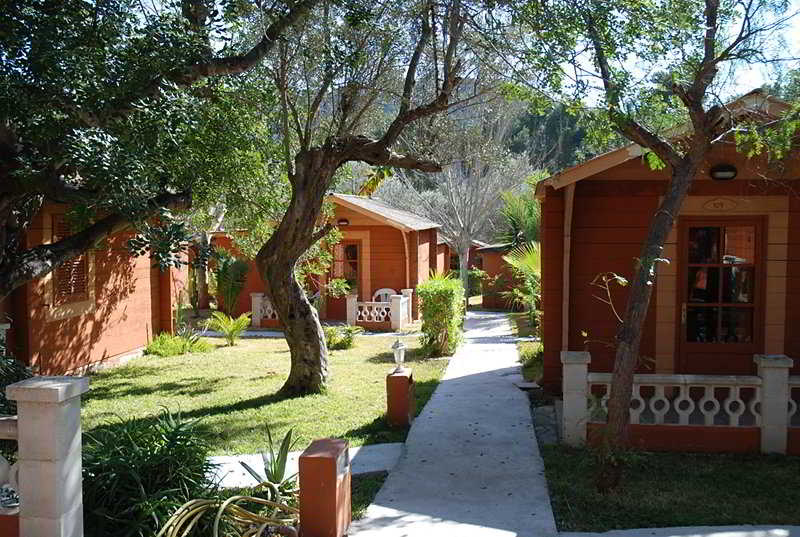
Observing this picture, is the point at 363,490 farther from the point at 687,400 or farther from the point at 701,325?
the point at 701,325

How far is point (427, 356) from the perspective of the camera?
14.5 meters

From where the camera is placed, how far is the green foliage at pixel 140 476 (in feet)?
15.2

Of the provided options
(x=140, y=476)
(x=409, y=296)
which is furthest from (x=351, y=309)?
(x=140, y=476)

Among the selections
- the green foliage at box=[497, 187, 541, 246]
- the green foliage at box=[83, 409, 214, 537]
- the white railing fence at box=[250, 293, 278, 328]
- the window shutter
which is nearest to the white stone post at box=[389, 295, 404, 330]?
the white railing fence at box=[250, 293, 278, 328]

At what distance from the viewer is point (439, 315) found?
14.4 metres

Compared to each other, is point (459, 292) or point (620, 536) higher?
point (459, 292)

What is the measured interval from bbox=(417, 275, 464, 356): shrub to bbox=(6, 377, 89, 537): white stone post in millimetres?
10522

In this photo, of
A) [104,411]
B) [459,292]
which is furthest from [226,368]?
[459,292]

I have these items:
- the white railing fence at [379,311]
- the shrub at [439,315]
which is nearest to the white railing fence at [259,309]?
the white railing fence at [379,311]

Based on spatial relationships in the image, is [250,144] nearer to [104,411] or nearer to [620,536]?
[104,411]

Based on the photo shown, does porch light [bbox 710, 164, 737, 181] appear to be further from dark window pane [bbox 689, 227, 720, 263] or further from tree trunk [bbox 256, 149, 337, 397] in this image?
tree trunk [bbox 256, 149, 337, 397]

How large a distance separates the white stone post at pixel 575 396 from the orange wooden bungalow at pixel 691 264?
3.60 ft

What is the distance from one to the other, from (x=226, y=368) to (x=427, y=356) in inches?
155

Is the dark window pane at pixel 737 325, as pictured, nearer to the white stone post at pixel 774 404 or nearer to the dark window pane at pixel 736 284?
the dark window pane at pixel 736 284
